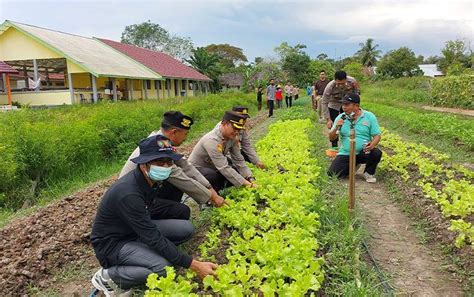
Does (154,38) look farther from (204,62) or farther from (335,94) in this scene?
(335,94)

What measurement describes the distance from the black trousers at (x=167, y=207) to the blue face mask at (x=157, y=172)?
40.2 inches

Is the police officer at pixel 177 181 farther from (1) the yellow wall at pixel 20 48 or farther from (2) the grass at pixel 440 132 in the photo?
(1) the yellow wall at pixel 20 48

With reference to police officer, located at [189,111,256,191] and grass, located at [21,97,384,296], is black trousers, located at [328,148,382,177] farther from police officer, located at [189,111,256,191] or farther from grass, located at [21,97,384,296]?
police officer, located at [189,111,256,191]

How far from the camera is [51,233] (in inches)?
196

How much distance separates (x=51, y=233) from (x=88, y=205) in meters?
1.04

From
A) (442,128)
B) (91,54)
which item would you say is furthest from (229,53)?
(442,128)

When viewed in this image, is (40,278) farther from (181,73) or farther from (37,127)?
(181,73)

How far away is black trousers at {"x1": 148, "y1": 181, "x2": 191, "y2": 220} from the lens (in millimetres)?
4199

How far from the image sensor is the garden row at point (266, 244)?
9.03ft

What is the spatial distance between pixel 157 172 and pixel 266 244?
112 centimetres

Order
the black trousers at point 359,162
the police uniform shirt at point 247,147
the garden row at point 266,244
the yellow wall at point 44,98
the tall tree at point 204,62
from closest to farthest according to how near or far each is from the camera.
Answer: the garden row at point 266,244 → the police uniform shirt at point 247,147 → the black trousers at point 359,162 → the yellow wall at point 44,98 → the tall tree at point 204,62

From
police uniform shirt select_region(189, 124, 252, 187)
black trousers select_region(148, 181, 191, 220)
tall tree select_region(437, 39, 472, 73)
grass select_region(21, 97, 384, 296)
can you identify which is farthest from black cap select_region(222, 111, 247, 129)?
tall tree select_region(437, 39, 472, 73)

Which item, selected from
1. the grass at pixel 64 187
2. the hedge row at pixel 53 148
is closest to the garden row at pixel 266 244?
the grass at pixel 64 187

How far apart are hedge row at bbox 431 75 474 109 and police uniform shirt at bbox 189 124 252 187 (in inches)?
752
